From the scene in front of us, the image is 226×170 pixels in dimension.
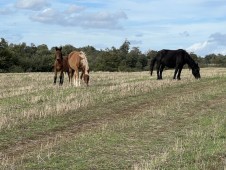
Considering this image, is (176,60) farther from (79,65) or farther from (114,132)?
(114,132)

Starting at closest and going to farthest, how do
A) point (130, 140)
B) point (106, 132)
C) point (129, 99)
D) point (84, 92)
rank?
point (130, 140)
point (106, 132)
point (129, 99)
point (84, 92)

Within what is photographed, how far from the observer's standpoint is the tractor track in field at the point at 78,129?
877 centimetres

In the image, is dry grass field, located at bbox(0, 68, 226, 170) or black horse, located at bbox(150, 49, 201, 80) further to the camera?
black horse, located at bbox(150, 49, 201, 80)

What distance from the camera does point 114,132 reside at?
416 inches

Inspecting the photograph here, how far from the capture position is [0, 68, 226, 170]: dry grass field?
7.89 m

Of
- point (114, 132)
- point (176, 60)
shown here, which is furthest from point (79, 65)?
point (114, 132)

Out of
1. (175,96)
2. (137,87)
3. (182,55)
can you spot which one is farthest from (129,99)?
(182,55)

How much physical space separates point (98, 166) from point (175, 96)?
10.8 meters

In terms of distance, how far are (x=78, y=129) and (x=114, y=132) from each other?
1167 millimetres

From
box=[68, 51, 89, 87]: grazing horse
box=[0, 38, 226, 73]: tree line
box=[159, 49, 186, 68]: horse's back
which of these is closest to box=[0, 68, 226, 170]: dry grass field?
box=[68, 51, 89, 87]: grazing horse

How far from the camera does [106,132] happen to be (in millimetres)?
10500

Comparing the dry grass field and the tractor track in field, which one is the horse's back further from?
the tractor track in field

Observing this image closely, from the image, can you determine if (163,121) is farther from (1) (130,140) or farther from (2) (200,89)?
(2) (200,89)

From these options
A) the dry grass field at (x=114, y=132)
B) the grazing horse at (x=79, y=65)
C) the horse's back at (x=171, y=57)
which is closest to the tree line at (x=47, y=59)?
the horse's back at (x=171, y=57)
